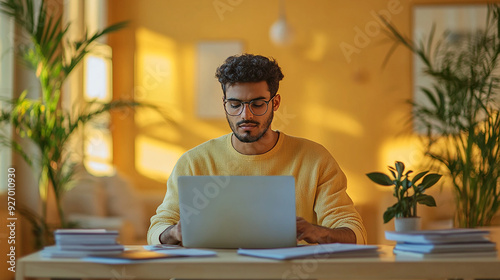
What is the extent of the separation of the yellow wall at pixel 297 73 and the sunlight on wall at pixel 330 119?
1 centimetres

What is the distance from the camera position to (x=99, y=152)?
20.4 ft

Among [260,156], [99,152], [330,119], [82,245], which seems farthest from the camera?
[330,119]

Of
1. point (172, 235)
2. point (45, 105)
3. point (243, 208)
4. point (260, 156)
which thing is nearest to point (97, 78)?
point (45, 105)

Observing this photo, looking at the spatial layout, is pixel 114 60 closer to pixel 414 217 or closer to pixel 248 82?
pixel 248 82

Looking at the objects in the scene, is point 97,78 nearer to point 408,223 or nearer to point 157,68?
point 157,68

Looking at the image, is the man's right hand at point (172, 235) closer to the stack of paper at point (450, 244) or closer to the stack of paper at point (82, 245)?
the stack of paper at point (82, 245)

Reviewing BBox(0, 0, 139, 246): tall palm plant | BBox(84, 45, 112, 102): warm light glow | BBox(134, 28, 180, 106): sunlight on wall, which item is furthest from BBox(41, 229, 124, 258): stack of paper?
BBox(134, 28, 180, 106): sunlight on wall

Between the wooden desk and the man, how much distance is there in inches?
25.2

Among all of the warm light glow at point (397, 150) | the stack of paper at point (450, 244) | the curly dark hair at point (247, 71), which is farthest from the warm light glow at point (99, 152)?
the stack of paper at point (450, 244)

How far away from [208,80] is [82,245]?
5.19 m

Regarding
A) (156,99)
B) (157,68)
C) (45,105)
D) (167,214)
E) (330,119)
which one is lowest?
(167,214)

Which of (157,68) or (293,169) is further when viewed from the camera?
(157,68)

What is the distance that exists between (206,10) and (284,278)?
5.48 metres

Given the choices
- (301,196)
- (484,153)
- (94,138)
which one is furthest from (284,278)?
(94,138)
